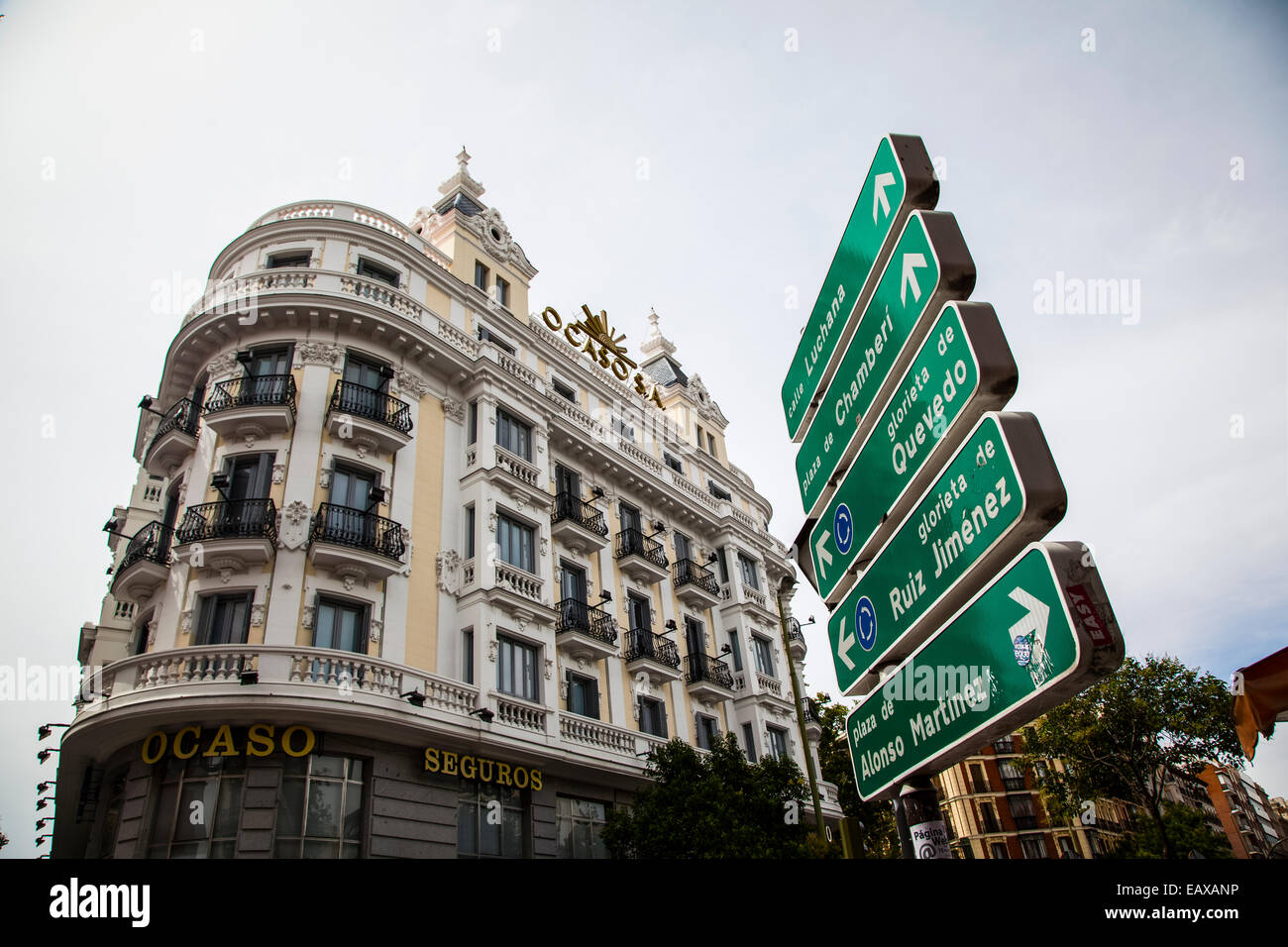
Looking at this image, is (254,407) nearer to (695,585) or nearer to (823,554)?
(695,585)

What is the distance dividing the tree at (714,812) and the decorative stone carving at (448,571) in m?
6.77

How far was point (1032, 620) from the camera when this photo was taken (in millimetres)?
2551

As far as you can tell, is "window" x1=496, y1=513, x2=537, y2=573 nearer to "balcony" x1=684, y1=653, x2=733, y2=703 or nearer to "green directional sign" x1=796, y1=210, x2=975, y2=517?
"balcony" x1=684, y1=653, x2=733, y2=703

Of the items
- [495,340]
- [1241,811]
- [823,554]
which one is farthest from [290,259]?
[1241,811]

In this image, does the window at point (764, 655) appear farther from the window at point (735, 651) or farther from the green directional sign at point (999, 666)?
the green directional sign at point (999, 666)

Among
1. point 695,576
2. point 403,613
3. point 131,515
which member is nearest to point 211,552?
point 403,613

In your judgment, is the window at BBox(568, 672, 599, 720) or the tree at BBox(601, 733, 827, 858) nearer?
the tree at BBox(601, 733, 827, 858)

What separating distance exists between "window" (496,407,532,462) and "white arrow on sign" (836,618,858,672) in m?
19.5

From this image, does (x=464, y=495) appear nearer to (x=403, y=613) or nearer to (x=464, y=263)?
(x=403, y=613)

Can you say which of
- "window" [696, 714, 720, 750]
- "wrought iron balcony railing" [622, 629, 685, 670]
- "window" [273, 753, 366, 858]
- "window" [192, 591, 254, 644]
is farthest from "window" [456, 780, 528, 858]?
"window" [696, 714, 720, 750]

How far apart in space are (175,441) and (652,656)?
579 inches

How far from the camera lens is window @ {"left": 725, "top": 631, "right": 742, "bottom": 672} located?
28434mm

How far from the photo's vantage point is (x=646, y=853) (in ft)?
53.2

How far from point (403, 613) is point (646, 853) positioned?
25.8ft
